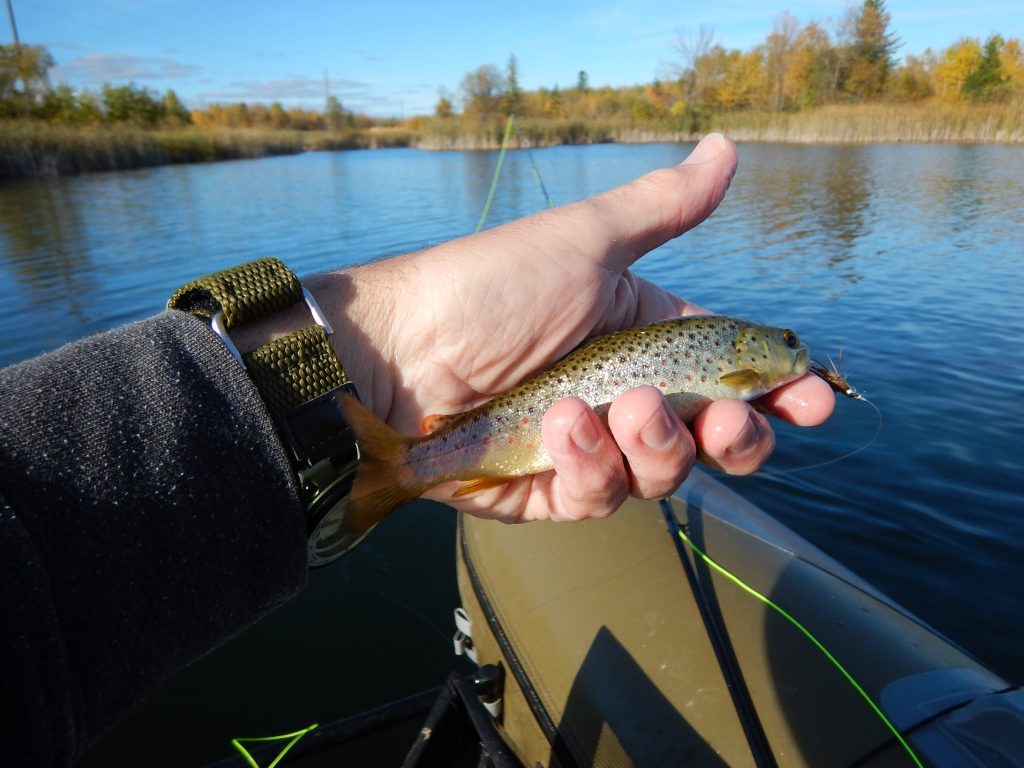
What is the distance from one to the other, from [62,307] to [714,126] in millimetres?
62458

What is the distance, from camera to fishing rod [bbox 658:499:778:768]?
2.76 m

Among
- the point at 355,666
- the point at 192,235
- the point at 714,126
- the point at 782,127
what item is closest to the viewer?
the point at 355,666

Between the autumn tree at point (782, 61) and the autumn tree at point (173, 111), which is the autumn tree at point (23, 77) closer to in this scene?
the autumn tree at point (173, 111)

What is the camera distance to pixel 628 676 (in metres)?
3.24

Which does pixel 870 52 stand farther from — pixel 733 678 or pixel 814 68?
pixel 733 678

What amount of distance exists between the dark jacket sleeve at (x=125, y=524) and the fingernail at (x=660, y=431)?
1387 millimetres

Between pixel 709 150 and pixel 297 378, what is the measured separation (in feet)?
8.50

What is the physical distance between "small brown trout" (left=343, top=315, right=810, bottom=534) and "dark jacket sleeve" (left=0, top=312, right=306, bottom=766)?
62 centimetres

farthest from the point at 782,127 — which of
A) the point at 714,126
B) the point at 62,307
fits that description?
the point at 62,307

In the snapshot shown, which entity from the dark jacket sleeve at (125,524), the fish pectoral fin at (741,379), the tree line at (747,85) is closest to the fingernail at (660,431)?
the fish pectoral fin at (741,379)

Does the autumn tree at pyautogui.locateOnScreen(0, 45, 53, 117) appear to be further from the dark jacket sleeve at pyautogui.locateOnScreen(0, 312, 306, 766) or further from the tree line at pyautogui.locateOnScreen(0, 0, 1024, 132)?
the dark jacket sleeve at pyautogui.locateOnScreen(0, 312, 306, 766)

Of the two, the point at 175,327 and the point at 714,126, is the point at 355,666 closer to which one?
the point at 175,327

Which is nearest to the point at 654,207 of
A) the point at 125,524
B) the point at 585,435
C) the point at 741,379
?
the point at 741,379

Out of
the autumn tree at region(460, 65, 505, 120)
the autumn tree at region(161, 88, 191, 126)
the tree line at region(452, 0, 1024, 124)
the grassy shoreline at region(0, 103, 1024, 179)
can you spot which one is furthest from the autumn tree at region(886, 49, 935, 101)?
the autumn tree at region(161, 88, 191, 126)
